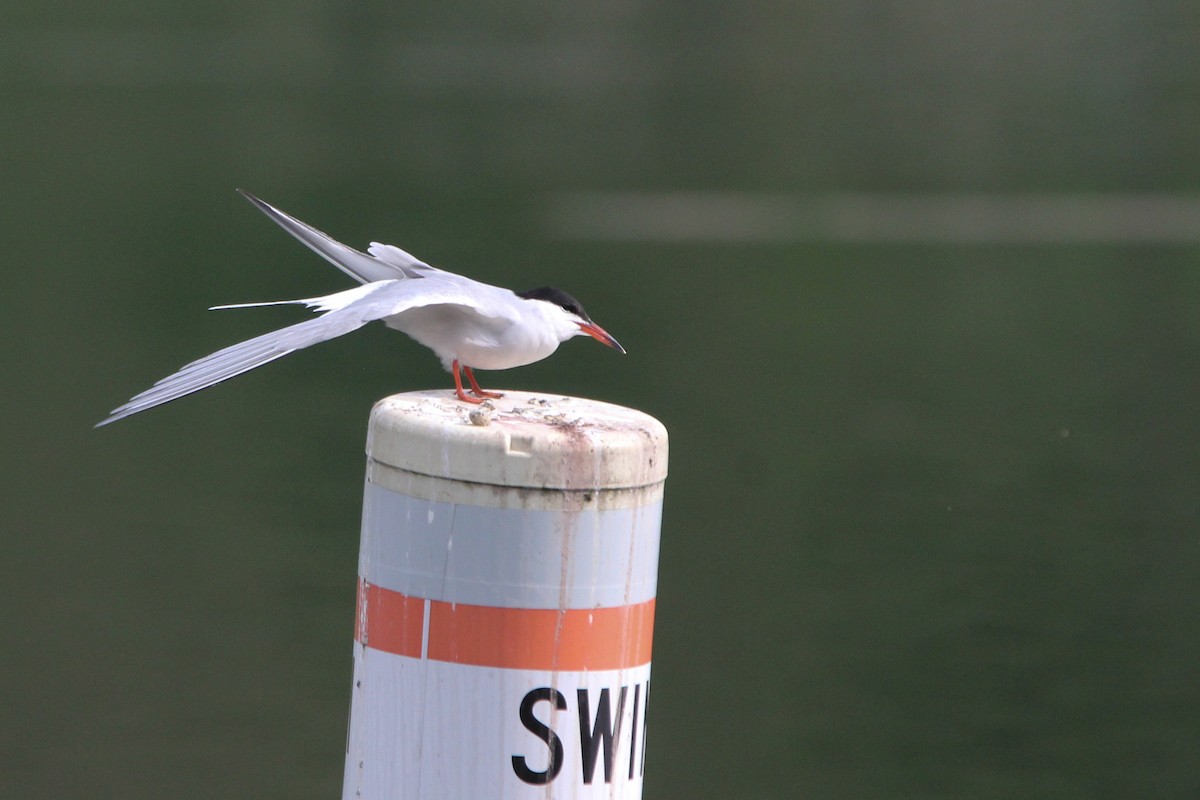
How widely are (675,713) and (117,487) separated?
3223 mm

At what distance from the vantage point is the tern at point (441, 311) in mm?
3035

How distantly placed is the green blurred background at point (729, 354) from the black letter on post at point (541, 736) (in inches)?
132

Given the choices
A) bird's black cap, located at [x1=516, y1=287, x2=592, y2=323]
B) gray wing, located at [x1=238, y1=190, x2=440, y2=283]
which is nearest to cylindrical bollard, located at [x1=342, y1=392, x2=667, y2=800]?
gray wing, located at [x1=238, y1=190, x2=440, y2=283]

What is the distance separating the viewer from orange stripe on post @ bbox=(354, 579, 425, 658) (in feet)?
8.14

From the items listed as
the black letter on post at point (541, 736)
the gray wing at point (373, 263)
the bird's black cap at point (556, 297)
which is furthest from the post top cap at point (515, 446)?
the bird's black cap at point (556, 297)

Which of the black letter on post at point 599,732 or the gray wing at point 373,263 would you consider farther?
the gray wing at point 373,263

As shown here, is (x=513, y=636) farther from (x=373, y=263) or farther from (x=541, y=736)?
(x=373, y=263)

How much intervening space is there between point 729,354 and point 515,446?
8801mm

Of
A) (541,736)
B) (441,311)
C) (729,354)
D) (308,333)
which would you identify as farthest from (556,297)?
(729,354)

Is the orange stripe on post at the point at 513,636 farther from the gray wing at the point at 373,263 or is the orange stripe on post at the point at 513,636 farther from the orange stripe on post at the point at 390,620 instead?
the gray wing at the point at 373,263

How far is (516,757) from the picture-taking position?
248 centimetres

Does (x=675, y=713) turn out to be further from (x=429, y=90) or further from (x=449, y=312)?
→ (x=429, y=90)

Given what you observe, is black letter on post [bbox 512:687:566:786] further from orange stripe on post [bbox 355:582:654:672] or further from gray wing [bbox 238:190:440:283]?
gray wing [bbox 238:190:440:283]

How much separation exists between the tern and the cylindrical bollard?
1.34 ft
